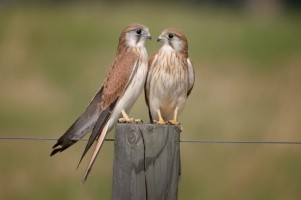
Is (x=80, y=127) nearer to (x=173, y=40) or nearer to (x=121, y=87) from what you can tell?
(x=121, y=87)

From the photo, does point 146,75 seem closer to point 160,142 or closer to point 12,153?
point 160,142

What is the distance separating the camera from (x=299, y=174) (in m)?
7.25

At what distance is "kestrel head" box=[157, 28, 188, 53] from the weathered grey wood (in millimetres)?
974

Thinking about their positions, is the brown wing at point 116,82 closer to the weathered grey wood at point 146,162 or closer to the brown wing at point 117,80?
the brown wing at point 117,80

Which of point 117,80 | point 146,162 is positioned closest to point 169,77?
point 117,80

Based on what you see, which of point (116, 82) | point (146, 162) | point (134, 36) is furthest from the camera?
point (134, 36)

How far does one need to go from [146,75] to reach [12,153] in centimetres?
304

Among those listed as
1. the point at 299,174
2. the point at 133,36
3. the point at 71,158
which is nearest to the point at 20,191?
the point at 71,158

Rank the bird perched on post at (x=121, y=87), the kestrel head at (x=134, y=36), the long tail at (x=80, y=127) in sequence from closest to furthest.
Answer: the long tail at (x=80, y=127), the bird perched on post at (x=121, y=87), the kestrel head at (x=134, y=36)

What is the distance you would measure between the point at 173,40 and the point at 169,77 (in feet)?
0.56

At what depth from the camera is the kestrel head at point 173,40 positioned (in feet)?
14.6

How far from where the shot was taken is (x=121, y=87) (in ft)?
14.0

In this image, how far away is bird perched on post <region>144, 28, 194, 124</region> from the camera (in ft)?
14.5

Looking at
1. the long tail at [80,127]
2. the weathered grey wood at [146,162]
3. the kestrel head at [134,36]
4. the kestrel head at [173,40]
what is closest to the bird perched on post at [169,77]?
the kestrel head at [173,40]
